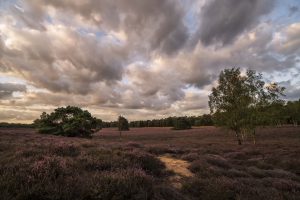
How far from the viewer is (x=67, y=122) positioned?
157 feet

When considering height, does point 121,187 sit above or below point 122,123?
below

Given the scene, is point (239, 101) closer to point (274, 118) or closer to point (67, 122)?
point (274, 118)

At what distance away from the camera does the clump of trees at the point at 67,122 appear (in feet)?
152

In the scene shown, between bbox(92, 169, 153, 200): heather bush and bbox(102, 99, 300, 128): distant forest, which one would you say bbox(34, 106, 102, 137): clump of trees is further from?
bbox(92, 169, 153, 200): heather bush

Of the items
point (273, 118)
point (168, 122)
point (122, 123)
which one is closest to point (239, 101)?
point (273, 118)

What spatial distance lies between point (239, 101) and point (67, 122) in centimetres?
3406

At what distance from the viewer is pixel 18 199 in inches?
158

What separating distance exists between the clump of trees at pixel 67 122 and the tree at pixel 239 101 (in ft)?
87.8

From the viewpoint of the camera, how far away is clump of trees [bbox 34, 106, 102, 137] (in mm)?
46375

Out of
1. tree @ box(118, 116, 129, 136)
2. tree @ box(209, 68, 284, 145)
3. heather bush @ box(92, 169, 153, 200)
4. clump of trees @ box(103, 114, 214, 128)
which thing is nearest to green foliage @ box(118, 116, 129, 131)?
Answer: tree @ box(118, 116, 129, 136)

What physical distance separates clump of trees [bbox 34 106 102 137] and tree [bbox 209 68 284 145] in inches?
1054

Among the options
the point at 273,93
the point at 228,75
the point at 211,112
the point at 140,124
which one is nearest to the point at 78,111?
the point at 211,112

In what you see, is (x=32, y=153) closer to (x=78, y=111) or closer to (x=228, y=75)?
(x=228, y=75)

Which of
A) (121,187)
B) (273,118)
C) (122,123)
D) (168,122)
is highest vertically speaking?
(168,122)
